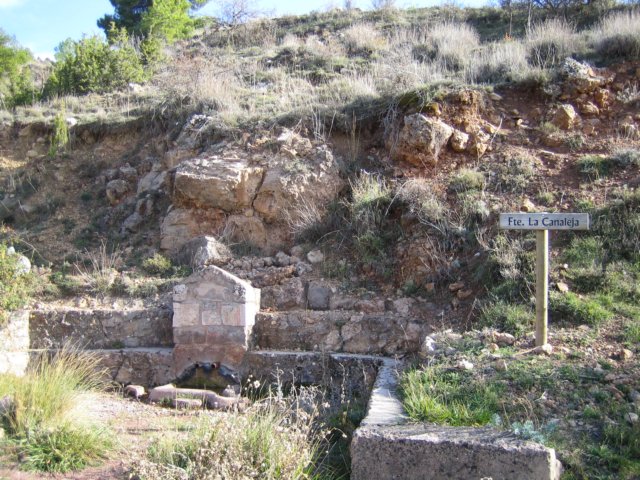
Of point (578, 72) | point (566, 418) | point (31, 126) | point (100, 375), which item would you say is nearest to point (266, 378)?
point (100, 375)

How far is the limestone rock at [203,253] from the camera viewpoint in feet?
30.4

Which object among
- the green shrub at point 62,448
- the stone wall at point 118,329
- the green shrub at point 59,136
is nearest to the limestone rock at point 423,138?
the stone wall at point 118,329

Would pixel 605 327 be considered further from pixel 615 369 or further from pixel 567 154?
pixel 567 154

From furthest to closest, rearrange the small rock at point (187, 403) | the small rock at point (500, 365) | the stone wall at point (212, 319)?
the stone wall at point (212, 319), the small rock at point (187, 403), the small rock at point (500, 365)

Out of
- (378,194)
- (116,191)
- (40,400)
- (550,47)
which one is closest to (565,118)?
(550,47)

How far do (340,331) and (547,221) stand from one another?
3.08 meters

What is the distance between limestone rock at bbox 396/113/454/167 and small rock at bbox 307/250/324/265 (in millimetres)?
2195

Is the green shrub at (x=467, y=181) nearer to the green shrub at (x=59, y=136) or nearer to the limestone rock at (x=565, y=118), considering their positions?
the limestone rock at (x=565, y=118)

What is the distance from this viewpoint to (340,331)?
7684mm

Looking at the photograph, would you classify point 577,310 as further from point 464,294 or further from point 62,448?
point 62,448

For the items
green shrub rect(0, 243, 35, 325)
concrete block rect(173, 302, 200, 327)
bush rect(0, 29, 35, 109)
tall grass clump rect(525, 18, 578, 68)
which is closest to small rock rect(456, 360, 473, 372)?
concrete block rect(173, 302, 200, 327)

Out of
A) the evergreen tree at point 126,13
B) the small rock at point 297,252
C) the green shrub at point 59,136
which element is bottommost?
the small rock at point 297,252

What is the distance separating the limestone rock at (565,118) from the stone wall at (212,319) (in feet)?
19.2

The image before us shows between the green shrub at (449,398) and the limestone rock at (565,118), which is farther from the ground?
the limestone rock at (565,118)
